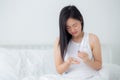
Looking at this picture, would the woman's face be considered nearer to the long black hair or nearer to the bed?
the long black hair

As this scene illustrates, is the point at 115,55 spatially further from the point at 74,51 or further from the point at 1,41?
the point at 1,41

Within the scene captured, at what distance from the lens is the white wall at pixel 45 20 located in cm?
235

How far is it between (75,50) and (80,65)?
0.36 ft

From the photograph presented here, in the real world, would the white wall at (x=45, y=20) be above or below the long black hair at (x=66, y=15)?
below

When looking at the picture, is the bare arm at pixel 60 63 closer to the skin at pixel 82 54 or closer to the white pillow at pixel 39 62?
the skin at pixel 82 54

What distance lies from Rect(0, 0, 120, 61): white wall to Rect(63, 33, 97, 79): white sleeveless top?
2.25ft

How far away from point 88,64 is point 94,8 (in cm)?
89

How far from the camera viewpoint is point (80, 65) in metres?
1.66

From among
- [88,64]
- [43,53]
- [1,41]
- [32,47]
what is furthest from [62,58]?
[1,41]

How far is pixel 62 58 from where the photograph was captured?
1689 mm

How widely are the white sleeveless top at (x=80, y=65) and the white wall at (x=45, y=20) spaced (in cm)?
69

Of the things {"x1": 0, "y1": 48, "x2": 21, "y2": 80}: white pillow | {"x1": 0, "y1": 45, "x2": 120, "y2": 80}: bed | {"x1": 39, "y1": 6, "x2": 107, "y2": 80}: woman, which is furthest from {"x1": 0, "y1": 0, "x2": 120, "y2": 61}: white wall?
{"x1": 39, "y1": 6, "x2": 107, "y2": 80}: woman

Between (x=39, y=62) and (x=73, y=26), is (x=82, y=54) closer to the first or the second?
(x=73, y=26)

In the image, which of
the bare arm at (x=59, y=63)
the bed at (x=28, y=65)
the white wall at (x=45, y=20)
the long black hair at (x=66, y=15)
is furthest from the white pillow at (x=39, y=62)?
the long black hair at (x=66, y=15)
